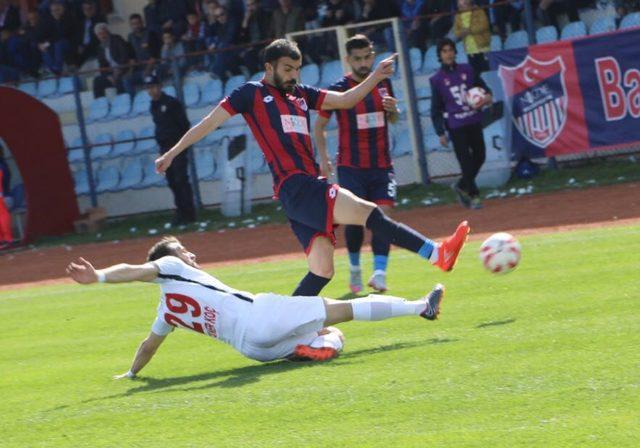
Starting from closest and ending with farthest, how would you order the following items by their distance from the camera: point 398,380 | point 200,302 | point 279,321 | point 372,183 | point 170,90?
1. point 398,380
2. point 279,321
3. point 200,302
4. point 372,183
5. point 170,90

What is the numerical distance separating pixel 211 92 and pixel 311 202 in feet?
43.7

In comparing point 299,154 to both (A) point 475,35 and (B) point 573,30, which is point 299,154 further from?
(B) point 573,30

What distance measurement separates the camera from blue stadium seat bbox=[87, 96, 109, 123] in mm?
22609

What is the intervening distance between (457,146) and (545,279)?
6.75 metres

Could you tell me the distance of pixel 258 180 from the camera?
2112 cm

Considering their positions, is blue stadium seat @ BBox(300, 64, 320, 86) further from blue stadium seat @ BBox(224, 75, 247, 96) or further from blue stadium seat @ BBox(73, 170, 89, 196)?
blue stadium seat @ BBox(73, 170, 89, 196)

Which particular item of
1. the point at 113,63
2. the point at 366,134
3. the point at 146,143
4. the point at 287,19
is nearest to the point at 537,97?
the point at 287,19

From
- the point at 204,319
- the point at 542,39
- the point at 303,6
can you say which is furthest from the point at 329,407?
the point at 303,6

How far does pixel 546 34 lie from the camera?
62.4 ft

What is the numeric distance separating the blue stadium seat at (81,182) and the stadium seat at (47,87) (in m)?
1.64

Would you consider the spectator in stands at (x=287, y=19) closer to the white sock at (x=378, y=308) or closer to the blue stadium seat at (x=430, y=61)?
the blue stadium seat at (x=430, y=61)

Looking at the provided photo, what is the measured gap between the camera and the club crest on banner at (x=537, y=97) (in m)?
18.4

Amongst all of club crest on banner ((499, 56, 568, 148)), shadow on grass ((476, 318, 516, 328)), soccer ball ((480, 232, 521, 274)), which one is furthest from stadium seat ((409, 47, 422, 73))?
shadow on grass ((476, 318, 516, 328))

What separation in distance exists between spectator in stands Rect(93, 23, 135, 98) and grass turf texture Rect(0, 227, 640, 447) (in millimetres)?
11566
